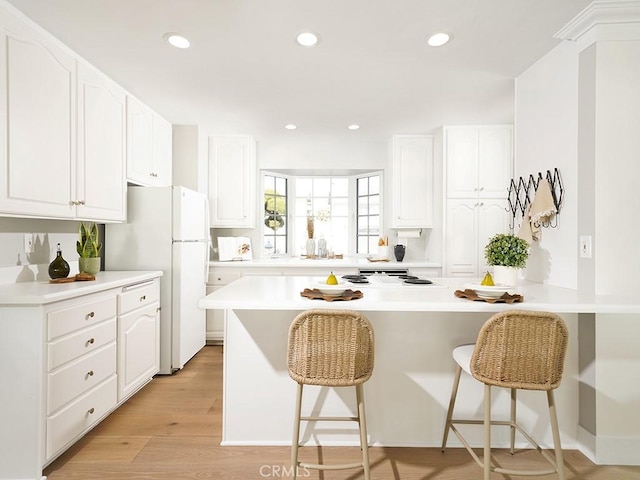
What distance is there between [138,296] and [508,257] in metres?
2.58

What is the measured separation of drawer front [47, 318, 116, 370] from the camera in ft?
6.02

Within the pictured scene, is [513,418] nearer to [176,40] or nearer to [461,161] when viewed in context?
[461,161]

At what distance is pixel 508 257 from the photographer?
2076 millimetres

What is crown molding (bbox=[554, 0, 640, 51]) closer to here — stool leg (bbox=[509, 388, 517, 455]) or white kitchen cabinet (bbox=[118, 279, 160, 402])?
stool leg (bbox=[509, 388, 517, 455])

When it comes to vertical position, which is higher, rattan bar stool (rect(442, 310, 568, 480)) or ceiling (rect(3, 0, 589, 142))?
ceiling (rect(3, 0, 589, 142))

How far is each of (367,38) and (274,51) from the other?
61cm

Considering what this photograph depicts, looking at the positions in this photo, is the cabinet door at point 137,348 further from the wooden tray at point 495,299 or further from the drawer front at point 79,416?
the wooden tray at point 495,299

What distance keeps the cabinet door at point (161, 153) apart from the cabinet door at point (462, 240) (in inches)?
120

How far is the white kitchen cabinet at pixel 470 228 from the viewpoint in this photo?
3.96 meters

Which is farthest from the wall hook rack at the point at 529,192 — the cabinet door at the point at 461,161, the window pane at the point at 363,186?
the window pane at the point at 363,186

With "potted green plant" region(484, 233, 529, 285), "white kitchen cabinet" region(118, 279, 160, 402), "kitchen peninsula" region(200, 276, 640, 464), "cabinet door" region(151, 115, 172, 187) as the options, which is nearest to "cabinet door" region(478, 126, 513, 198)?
"potted green plant" region(484, 233, 529, 285)

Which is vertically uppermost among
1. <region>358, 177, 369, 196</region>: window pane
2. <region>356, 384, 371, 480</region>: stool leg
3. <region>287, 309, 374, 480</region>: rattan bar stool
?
<region>358, 177, 369, 196</region>: window pane

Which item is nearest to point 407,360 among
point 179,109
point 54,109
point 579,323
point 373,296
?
point 373,296

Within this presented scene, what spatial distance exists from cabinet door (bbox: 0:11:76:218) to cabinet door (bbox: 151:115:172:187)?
113cm
